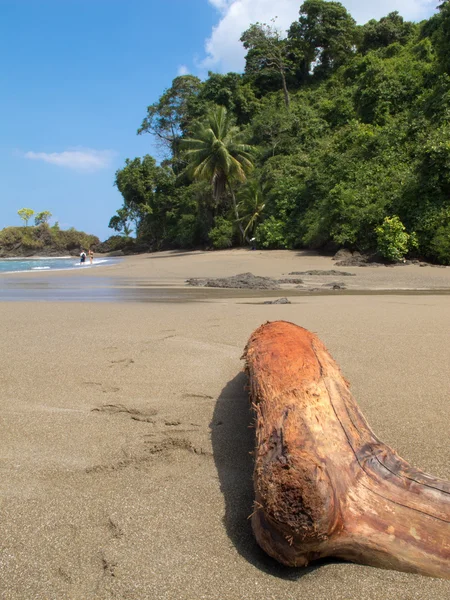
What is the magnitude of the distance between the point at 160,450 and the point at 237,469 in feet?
1.44

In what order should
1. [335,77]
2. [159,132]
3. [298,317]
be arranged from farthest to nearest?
[159,132]
[335,77]
[298,317]

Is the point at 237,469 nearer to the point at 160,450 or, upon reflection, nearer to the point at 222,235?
the point at 160,450

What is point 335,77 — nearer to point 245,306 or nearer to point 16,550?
point 245,306

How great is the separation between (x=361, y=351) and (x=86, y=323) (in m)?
3.28

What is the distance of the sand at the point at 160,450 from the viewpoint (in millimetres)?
1647

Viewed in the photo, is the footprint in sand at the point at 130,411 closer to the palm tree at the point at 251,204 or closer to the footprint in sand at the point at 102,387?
the footprint in sand at the point at 102,387

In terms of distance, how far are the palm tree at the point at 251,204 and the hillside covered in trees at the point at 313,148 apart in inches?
3.9

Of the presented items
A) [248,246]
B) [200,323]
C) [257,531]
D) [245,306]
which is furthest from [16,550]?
[248,246]

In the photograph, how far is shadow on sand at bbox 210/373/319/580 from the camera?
1.76 m

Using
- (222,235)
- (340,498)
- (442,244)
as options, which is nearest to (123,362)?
(340,498)

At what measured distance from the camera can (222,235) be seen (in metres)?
36.8

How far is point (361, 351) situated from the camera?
440 centimetres

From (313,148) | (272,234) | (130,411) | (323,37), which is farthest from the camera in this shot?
(323,37)

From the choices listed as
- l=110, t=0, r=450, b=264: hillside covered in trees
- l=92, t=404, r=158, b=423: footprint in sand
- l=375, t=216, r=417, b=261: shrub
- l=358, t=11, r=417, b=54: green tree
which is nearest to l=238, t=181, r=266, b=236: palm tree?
l=110, t=0, r=450, b=264: hillside covered in trees
